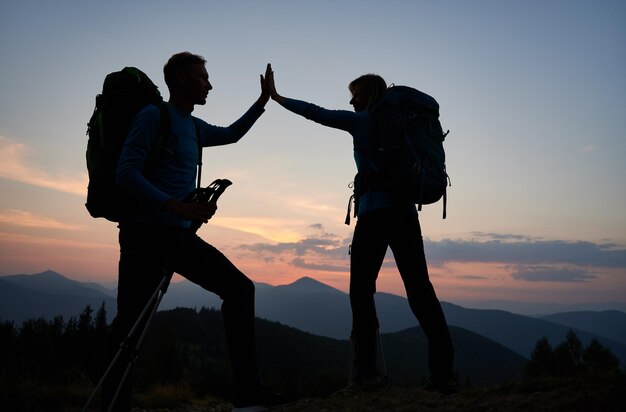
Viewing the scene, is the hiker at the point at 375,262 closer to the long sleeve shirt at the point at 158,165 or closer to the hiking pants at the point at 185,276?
the hiking pants at the point at 185,276

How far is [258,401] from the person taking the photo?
12.0 feet

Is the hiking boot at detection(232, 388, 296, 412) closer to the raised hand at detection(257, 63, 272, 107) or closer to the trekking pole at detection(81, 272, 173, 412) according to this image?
the trekking pole at detection(81, 272, 173, 412)

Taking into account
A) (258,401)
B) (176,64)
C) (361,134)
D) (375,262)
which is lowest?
(258,401)

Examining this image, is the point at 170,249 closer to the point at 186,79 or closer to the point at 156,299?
the point at 156,299

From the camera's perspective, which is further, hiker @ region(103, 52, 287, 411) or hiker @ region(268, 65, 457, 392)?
hiker @ region(268, 65, 457, 392)

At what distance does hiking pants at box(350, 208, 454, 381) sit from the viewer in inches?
168

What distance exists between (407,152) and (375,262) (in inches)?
42.6

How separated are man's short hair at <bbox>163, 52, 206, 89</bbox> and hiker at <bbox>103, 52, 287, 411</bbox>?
351 mm

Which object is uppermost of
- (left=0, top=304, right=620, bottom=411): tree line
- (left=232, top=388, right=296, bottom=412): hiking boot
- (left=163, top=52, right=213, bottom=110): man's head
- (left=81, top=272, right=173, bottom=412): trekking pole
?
(left=163, top=52, right=213, bottom=110): man's head

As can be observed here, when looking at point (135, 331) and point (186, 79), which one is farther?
point (186, 79)

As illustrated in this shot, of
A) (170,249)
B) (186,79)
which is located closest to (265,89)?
(186,79)

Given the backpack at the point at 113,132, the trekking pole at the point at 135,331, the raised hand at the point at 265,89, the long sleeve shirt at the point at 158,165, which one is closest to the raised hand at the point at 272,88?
the raised hand at the point at 265,89

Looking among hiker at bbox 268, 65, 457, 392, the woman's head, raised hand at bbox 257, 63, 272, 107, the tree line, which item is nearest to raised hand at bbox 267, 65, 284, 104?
raised hand at bbox 257, 63, 272, 107

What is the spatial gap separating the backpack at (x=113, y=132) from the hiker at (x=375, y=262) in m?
1.52
